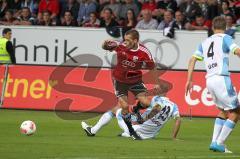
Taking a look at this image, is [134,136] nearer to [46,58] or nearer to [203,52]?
[203,52]

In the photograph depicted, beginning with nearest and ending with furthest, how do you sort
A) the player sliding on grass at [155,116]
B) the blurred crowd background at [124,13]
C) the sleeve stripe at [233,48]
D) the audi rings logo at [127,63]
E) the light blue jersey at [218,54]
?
the sleeve stripe at [233,48], the light blue jersey at [218,54], the player sliding on grass at [155,116], the audi rings logo at [127,63], the blurred crowd background at [124,13]

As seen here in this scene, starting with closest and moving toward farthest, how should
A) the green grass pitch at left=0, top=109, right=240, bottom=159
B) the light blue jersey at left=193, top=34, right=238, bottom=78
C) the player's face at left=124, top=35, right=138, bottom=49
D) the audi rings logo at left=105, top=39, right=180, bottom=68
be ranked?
the green grass pitch at left=0, top=109, right=240, bottom=159 < the light blue jersey at left=193, top=34, right=238, bottom=78 < the player's face at left=124, top=35, right=138, bottom=49 < the audi rings logo at left=105, top=39, right=180, bottom=68

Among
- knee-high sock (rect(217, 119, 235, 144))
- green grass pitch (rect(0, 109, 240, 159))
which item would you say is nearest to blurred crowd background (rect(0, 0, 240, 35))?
green grass pitch (rect(0, 109, 240, 159))

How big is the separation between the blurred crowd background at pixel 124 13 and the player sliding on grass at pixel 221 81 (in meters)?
11.3

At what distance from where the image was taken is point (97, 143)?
15.5m

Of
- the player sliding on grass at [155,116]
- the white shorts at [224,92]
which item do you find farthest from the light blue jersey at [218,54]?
the player sliding on grass at [155,116]

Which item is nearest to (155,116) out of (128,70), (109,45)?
(128,70)

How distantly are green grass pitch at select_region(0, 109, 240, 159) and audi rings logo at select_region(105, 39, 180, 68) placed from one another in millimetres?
6345

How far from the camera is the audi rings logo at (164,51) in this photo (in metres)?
27.1

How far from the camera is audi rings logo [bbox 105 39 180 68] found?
27.1 m

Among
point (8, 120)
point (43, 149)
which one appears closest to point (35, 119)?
point (8, 120)

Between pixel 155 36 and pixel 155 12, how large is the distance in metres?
0.89

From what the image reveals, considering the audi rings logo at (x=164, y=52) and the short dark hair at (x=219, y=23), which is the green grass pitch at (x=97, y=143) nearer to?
A: the short dark hair at (x=219, y=23)

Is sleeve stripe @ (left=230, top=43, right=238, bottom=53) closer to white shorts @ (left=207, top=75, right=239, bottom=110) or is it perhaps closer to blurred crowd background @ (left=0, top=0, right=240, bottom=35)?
white shorts @ (left=207, top=75, right=239, bottom=110)
